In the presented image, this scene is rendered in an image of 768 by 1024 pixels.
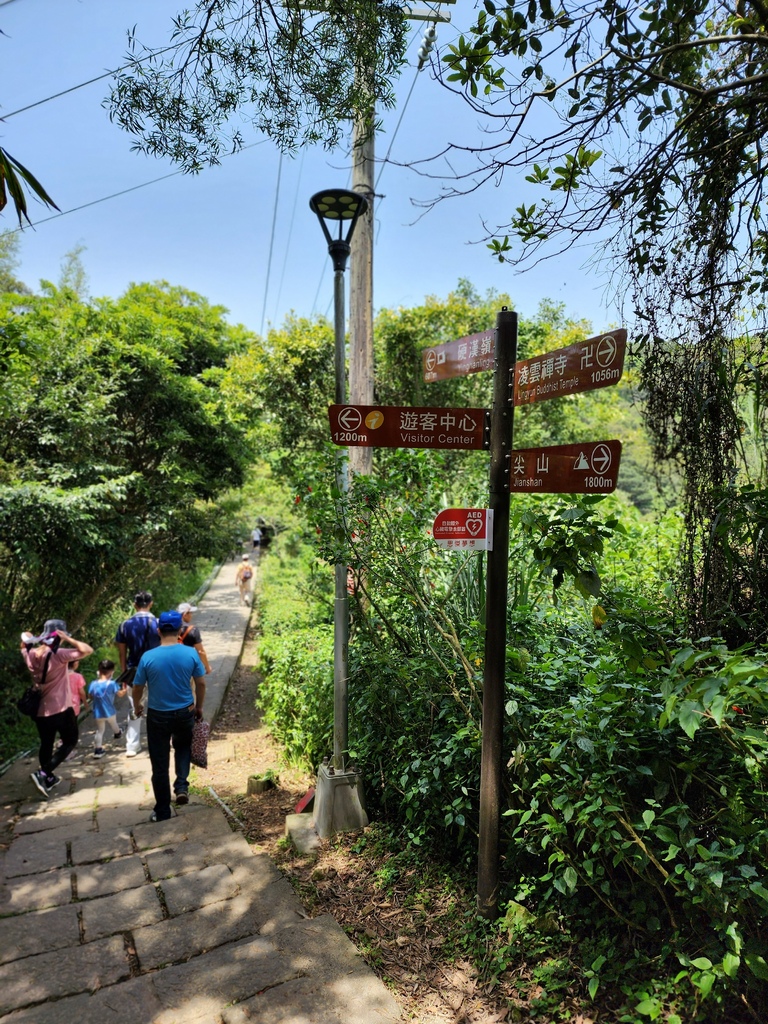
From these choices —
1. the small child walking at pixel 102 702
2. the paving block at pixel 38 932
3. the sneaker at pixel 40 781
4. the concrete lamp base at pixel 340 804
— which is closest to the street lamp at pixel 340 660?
the concrete lamp base at pixel 340 804

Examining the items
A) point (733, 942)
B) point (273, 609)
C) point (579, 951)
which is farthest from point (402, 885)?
point (273, 609)

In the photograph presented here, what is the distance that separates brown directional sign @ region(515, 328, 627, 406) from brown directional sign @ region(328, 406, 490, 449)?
0.75 ft

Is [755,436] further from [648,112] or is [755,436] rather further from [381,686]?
[381,686]

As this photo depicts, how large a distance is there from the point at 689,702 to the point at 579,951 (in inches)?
49.7

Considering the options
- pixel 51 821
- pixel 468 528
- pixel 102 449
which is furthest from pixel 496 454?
pixel 102 449

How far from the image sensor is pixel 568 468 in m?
2.42

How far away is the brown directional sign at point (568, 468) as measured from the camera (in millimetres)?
2305

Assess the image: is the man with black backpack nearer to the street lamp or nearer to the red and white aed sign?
the street lamp

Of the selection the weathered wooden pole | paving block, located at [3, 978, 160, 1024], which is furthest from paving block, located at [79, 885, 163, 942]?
the weathered wooden pole

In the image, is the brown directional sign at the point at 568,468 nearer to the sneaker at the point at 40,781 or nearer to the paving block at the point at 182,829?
the paving block at the point at 182,829

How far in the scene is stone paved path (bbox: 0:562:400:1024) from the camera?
2254 millimetres

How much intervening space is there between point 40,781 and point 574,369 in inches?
201

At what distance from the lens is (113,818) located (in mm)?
4328

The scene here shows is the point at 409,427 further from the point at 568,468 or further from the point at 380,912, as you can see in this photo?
the point at 380,912
